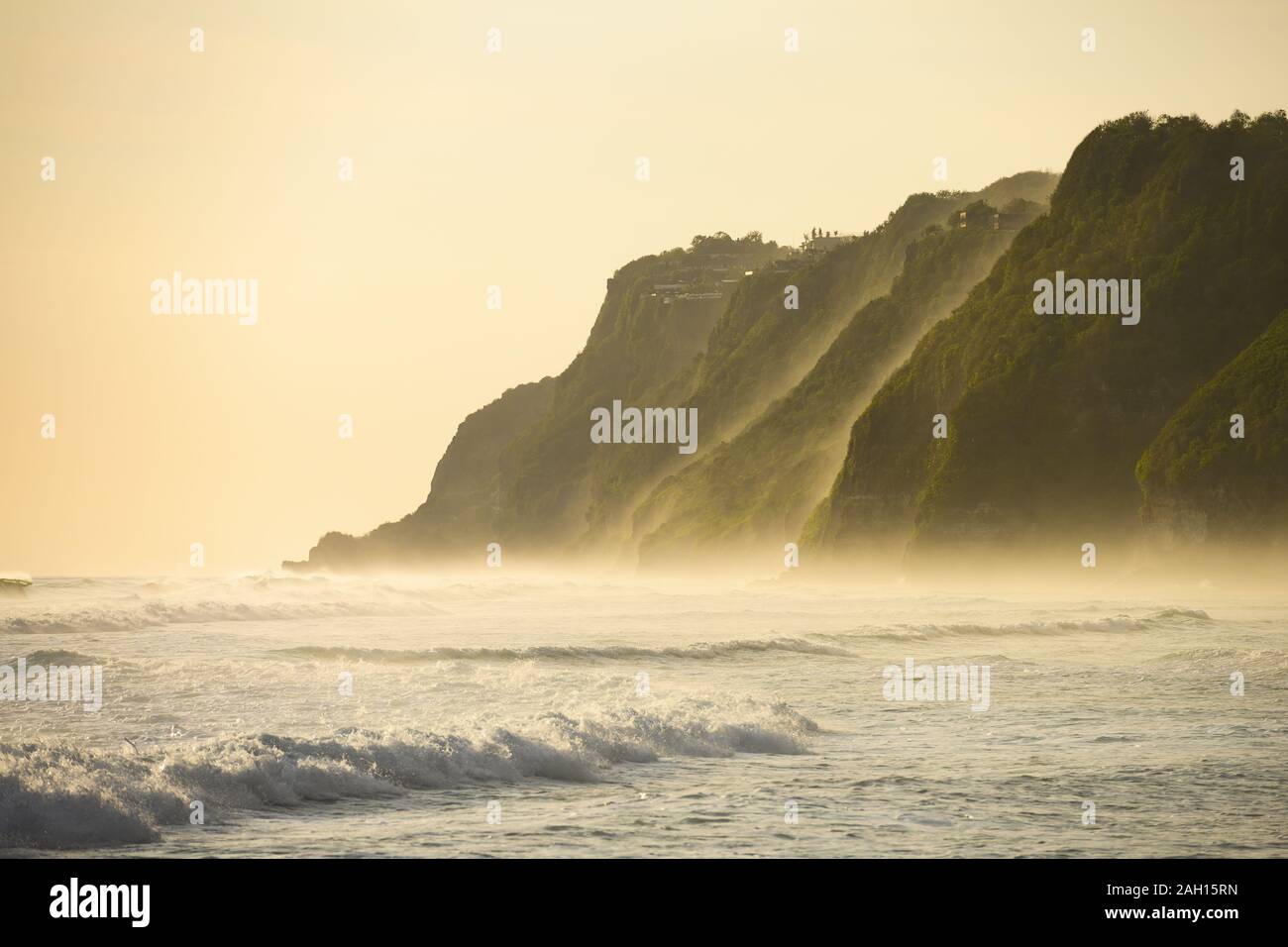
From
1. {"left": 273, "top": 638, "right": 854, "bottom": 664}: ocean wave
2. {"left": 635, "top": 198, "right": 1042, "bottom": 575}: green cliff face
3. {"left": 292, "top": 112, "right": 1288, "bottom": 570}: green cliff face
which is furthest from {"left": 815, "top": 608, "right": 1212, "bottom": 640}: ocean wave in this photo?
{"left": 635, "top": 198, "right": 1042, "bottom": 575}: green cliff face

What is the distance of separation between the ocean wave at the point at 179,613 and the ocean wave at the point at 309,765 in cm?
2517

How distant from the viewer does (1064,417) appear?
8044cm

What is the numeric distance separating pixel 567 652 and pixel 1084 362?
59.0m

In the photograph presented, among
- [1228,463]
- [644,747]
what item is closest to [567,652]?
[644,747]

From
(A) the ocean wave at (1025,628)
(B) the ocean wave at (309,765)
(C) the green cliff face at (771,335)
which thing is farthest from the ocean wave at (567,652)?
(C) the green cliff face at (771,335)

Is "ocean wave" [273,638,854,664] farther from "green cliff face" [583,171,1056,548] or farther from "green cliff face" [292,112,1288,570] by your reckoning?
"green cliff face" [583,171,1056,548]

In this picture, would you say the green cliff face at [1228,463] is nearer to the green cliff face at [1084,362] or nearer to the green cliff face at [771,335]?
the green cliff face at [1084,362]

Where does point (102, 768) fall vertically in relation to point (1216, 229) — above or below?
below

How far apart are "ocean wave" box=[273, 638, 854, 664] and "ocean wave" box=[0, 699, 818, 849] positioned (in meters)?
12.4

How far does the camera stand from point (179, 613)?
42875 mm

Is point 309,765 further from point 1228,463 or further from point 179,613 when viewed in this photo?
point 1228,463
